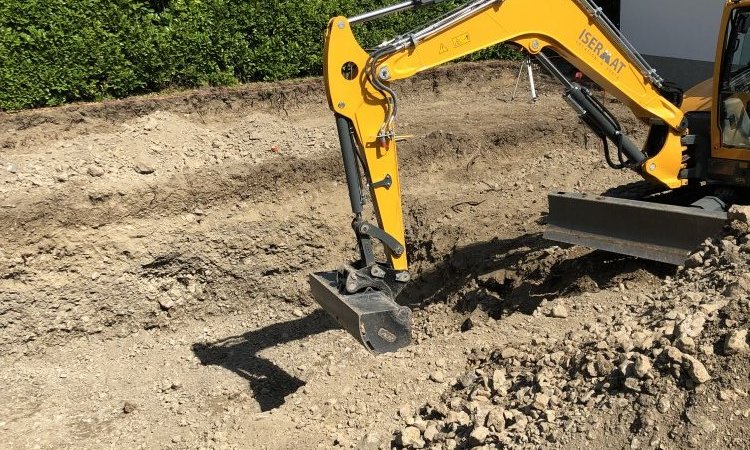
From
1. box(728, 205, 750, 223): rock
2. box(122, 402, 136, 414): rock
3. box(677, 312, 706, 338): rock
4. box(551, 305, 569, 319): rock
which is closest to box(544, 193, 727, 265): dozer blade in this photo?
box(728, 205, 750, 223): rock

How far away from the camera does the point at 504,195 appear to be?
10172 millimetres

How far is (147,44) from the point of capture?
10.7m

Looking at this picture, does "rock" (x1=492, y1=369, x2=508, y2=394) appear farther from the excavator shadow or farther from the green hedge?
the green hedge

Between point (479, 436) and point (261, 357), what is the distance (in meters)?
3.92

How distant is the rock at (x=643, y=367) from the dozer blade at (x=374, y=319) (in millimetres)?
1762

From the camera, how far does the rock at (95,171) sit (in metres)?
8.83

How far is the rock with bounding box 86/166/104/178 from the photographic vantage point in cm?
883

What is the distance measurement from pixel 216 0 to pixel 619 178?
21.9ft

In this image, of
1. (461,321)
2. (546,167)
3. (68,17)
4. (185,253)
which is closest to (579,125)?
(546,167)

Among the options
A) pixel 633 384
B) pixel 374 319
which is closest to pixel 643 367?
pixel 633 384

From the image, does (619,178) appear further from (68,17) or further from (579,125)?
(68,17)

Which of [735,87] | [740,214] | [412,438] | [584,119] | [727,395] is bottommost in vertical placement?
[412,438]

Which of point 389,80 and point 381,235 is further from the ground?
point 389,80

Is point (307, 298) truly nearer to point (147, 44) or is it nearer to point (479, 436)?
point (147, 44)
